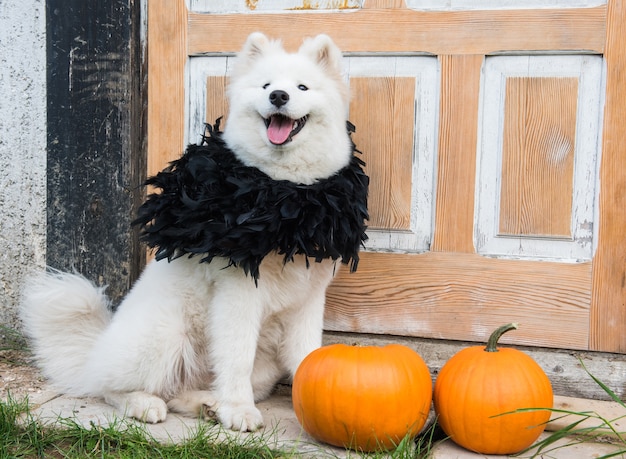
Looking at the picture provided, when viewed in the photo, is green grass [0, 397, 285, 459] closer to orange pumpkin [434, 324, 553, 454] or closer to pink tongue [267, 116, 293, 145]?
orange pumpkin [434, 324, 553, 454]

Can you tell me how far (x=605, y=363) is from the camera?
9.63 feet

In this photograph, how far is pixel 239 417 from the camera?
2461 millimetres

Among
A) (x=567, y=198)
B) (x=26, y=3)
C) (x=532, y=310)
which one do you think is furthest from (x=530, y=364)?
(x=26, y=3)

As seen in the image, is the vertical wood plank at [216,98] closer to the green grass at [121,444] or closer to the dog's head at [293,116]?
the dog's head at [293,116]

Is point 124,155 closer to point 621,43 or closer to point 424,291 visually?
point 424,291

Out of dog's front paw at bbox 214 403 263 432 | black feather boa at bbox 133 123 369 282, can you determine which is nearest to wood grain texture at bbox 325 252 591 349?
black feather boa at bbox 133 123 369 282

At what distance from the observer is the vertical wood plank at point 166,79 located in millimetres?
3273

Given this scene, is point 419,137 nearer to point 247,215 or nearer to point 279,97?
point 279,97

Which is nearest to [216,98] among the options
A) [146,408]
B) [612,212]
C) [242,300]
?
[242,300]

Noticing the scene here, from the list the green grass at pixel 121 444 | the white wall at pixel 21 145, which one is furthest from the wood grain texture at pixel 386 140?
the white wall at pixel 21 145

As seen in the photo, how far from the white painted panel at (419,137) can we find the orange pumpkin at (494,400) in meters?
0.87

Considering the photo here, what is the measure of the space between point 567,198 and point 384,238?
2.86ft

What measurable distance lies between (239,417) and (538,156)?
1.78 m

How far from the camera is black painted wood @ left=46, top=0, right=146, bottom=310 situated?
3.26 m
